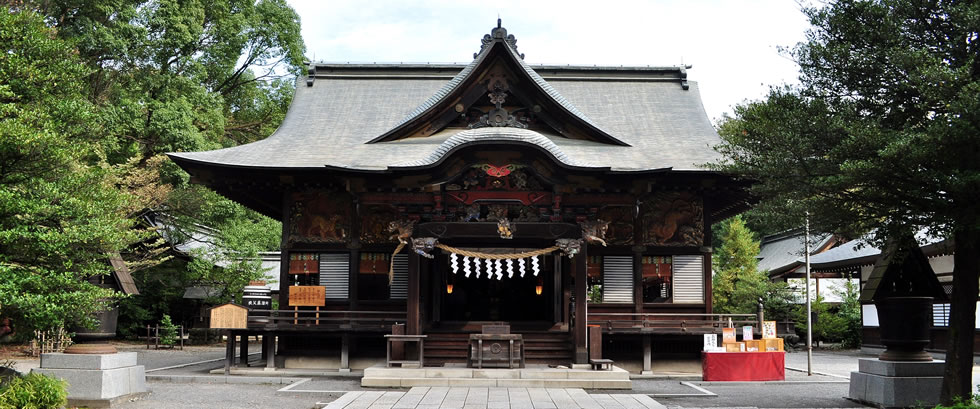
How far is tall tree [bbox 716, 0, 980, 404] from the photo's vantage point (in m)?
9.30

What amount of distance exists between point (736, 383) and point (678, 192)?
4825 mm

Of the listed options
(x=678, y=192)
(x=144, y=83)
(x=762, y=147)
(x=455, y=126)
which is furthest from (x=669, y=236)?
(x=144, y=83)

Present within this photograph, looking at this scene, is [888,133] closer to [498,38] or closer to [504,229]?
[504,229]

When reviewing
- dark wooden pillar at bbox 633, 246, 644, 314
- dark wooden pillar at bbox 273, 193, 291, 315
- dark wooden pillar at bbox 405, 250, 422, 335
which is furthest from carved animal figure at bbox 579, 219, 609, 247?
dark wooden pillar at bbox 273, 193, 291, 315

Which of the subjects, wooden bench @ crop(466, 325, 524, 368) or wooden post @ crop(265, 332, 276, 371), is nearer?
wooden bench @ crop(466, 325, 524, 368)

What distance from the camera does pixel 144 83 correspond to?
2911cm

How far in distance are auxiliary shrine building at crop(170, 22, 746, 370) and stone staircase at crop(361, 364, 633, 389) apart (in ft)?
2.89

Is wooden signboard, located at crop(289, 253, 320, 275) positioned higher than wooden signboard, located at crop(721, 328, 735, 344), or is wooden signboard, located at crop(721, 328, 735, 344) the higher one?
wooden signboard, located at crop(289, 253, 320, 275)

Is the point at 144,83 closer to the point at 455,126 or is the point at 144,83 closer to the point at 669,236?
the point at 455,126

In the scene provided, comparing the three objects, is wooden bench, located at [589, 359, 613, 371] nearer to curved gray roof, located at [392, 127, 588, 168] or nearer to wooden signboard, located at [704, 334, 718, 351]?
wooden signboard, located at [704, 334, 718, 351]

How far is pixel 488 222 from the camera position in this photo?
16.5m

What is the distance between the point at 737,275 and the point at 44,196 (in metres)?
28.4

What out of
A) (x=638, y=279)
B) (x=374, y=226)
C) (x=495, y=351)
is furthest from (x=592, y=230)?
(x=374, y=226)

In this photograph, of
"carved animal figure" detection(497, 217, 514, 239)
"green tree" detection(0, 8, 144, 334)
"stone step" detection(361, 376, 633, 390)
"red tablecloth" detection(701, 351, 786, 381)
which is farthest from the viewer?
"carved animal figure" detection(497, 217, 514, 239)
